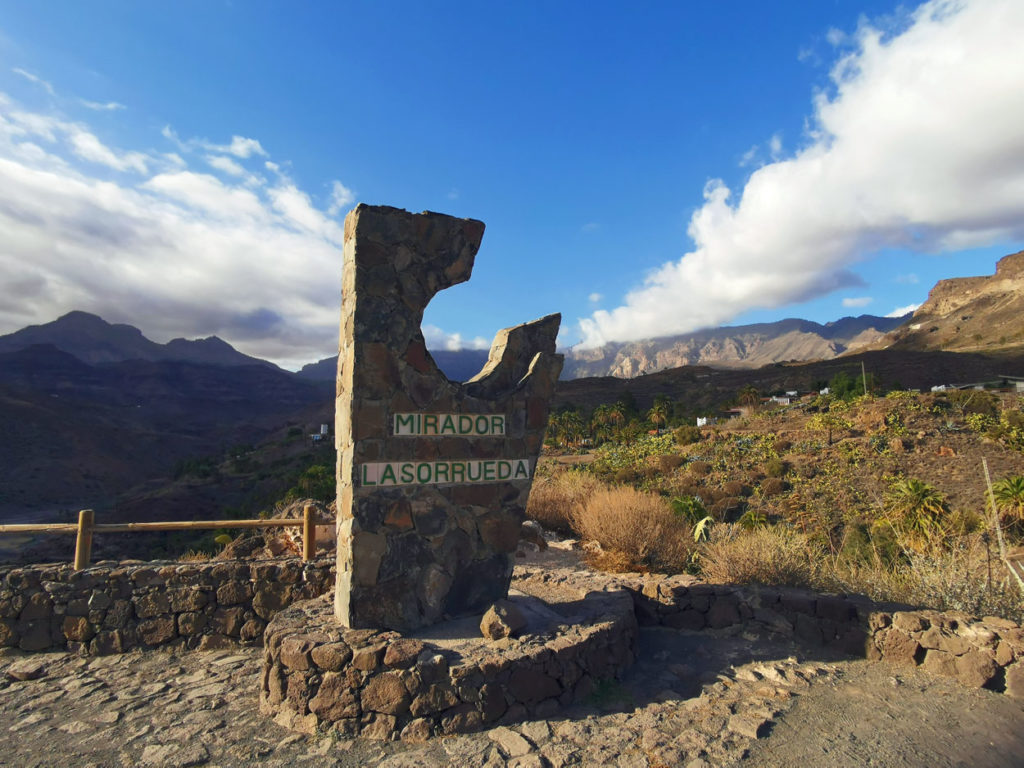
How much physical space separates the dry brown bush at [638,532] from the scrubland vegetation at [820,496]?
0.03 m

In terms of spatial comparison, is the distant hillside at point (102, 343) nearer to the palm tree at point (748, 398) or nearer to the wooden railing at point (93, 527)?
the palm tree at point (748, 398)

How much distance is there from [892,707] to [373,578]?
4.68 m

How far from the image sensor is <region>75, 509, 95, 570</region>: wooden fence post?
687 cm

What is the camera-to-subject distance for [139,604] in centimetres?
684

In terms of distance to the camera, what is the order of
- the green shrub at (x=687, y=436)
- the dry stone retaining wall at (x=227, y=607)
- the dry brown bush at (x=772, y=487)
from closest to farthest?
the dry stone retaining wall at (x=227, y=607) → the dry brown bush at (x=772, y=487) → the green shrub at (x=687, y=436)

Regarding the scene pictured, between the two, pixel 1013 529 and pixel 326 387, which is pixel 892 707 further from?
pixel 326 387

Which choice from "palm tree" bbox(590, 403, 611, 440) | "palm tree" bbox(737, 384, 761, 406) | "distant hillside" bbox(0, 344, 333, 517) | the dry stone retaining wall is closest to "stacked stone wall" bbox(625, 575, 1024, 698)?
the dry stone retaining wall

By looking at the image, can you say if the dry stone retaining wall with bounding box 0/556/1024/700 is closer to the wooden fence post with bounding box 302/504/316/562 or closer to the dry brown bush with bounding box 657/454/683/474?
the wooden fence post with bounding box 302/504/316/562

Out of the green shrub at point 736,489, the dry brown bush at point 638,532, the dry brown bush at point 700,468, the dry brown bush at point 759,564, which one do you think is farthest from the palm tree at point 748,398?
the dry brown bush at point 759,564

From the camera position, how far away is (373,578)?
553 centimetres

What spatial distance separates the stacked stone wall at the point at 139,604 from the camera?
6715mm

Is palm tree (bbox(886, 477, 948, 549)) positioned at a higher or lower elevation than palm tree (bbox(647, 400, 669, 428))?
lower

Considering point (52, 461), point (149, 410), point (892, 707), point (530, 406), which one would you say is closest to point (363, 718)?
point (530, 406)

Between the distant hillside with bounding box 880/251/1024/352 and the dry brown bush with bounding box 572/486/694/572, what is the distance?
71824 mm
